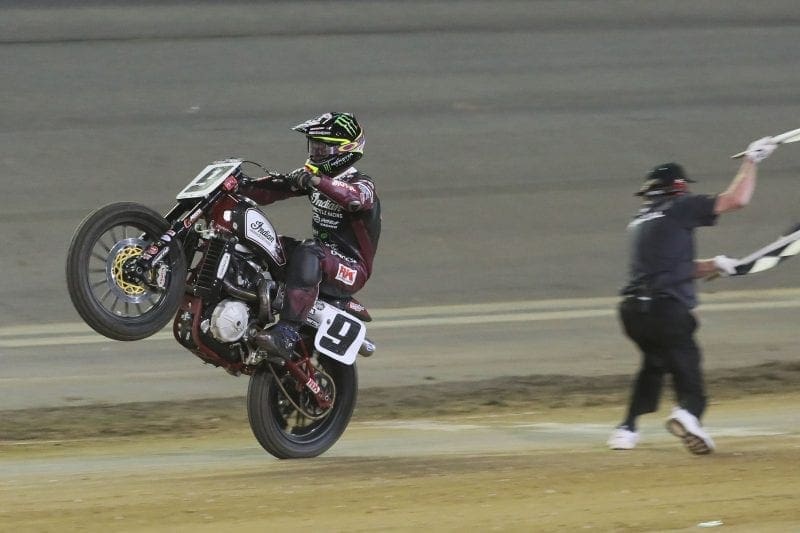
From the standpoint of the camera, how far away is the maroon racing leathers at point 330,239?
30.1 ft

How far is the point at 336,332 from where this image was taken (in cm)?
939

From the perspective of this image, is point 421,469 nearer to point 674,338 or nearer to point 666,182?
point 674,338

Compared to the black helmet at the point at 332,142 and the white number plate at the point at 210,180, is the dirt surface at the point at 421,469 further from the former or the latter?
the black helmet at the point at 332,142

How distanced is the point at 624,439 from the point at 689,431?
66 cm

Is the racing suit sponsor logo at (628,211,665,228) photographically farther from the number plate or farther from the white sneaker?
the number plate

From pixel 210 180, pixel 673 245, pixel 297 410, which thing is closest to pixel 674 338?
pixel 673 245

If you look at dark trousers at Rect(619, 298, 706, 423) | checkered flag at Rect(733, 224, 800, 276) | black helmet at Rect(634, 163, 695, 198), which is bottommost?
dark trousers at Rect(619, 298, 706, 423)

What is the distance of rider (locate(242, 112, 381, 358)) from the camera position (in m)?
9.10

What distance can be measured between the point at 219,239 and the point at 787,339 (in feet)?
28.4

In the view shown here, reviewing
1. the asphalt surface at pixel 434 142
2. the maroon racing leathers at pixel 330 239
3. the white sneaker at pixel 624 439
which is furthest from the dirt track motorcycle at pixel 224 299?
the asphalt surface at pixel 434 142

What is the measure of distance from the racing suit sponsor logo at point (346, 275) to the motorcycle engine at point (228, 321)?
2.59 ft

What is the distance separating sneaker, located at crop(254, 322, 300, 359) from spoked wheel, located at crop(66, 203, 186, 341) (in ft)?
1.96

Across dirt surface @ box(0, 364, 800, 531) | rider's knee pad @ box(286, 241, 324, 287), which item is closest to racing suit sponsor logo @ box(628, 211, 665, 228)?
dirt surface @ box(0, 364, 800, 531)

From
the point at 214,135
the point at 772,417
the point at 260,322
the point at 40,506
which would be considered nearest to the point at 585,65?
the point at 214,135
